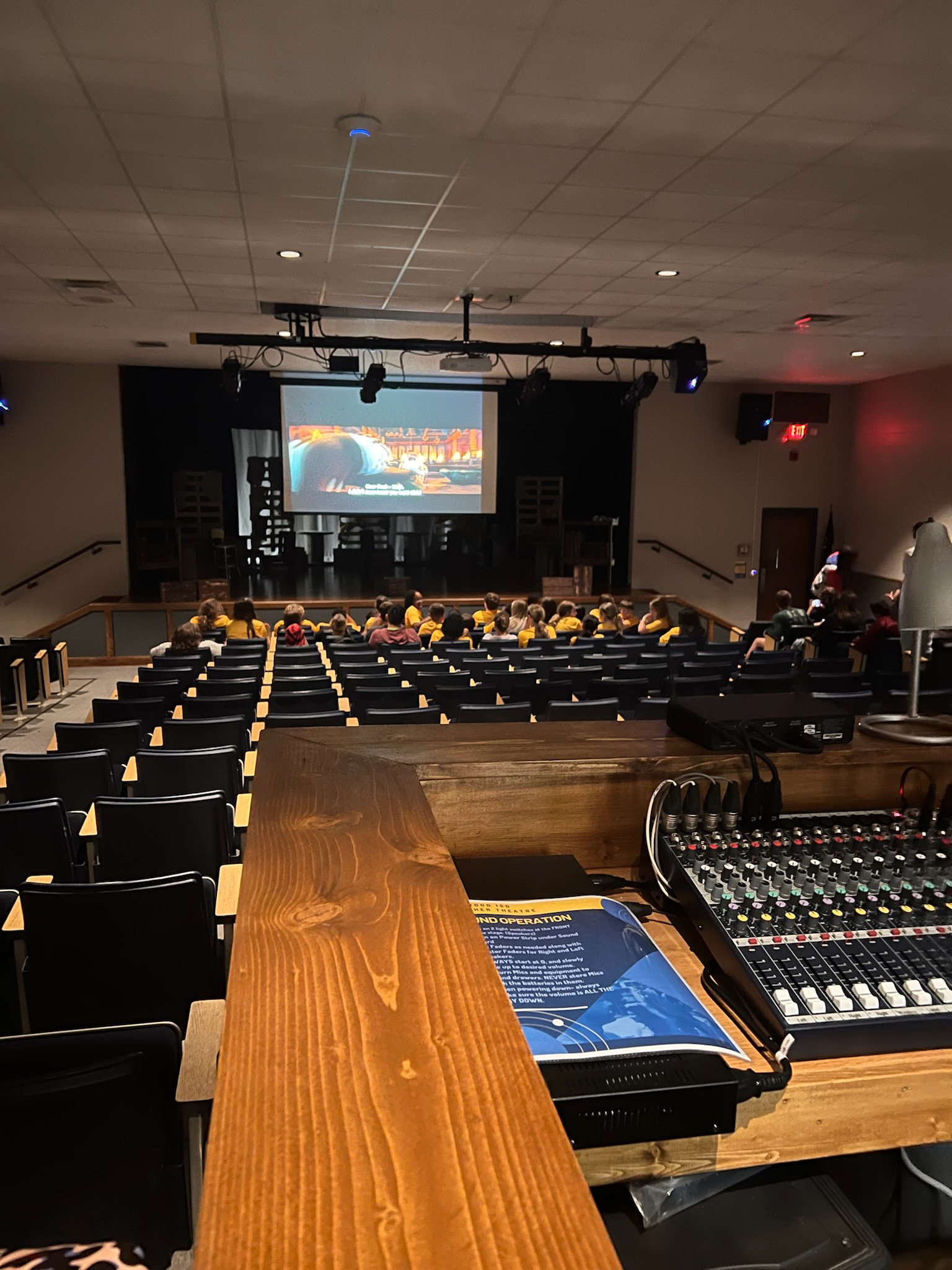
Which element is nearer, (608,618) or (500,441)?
(608,618)

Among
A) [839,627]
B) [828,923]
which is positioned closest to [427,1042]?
[828,923]

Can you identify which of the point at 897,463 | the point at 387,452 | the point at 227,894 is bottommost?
the point at 227,894

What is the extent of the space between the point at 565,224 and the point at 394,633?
4192 mm

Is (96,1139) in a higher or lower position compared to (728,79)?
lower

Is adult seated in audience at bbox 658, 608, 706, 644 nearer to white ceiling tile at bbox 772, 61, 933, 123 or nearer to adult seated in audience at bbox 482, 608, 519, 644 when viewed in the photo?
adult seated in audience at bbox 482, 608, 519, 644

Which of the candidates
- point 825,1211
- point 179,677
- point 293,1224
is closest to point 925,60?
point 825,1211

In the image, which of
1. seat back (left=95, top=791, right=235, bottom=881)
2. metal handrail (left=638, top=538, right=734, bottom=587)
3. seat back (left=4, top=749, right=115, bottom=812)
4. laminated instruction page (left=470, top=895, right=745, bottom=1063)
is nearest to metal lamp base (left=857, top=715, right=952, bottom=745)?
laminated instruction page (left=470, top=895, right=745, bottom=1063)

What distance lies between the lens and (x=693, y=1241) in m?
1.15

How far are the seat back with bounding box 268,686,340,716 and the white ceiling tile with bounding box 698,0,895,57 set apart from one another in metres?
3.90

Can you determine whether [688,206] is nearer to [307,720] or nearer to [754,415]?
[307,720]

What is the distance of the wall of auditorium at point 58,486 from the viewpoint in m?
12.3

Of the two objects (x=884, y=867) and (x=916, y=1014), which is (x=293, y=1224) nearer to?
(x=916, y=1014)

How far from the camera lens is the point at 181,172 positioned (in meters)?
4.60

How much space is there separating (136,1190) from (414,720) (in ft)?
10.7
